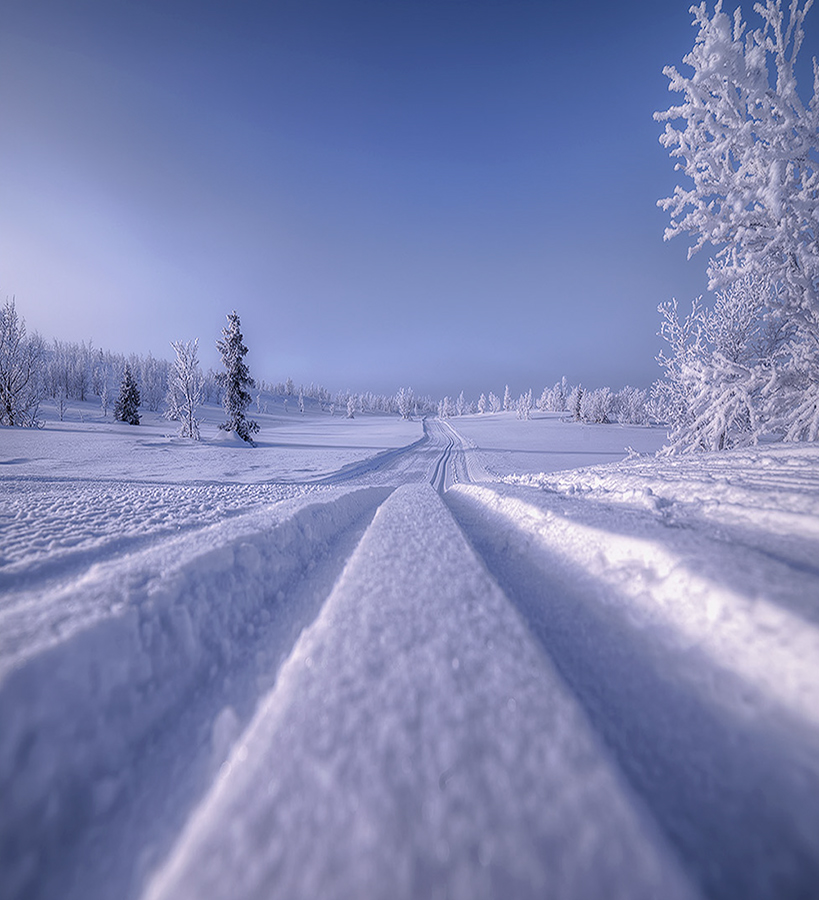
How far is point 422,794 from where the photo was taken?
66cm

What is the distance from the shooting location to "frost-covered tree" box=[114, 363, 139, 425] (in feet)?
82.7

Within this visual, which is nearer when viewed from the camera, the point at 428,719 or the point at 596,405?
the point at 428,719

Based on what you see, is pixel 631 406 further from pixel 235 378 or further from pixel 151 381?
pixel 151 381

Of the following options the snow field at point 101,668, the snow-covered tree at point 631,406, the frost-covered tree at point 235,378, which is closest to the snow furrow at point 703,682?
the snow field at point 101,668

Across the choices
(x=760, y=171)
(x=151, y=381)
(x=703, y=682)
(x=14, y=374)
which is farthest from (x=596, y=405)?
(x=151, y=381)

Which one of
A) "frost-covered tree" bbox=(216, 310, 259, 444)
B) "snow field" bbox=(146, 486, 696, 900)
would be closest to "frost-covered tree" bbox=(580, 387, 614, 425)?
"frost-covered tree" bbox=(216, 310, 259, 444)

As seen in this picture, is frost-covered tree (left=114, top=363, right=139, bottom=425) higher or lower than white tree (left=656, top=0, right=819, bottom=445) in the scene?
lower

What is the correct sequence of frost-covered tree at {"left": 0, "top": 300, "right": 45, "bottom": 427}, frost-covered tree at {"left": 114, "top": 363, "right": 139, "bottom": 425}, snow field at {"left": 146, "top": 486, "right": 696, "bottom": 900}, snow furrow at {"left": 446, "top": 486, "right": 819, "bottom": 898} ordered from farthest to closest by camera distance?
frost-covered tree at {"left": 114, "top": 363, "right": 139, "bottom": 425} → frost-covered tree at {"left": 0, "top": 300, "right": 45, "bottom": 427} → snow furrow at {"left": 446, "top": 486, "right": 819, "bottom": 898} → snow field at {"left": 146, "top": 486, "right": 696, "bottom": 900}

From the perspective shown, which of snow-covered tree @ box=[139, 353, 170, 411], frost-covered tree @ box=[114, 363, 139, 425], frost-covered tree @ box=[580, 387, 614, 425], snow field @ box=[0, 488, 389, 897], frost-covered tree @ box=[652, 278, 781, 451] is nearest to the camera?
snow field @ box=[0, 488, 389, 897]

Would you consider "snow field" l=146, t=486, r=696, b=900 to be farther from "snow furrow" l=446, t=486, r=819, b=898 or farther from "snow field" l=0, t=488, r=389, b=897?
"snow field" l=0, t=488, r=389, b=897

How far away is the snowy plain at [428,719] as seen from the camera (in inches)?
23.3

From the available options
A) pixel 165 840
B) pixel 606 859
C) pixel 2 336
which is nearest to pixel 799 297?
pixel 606 859

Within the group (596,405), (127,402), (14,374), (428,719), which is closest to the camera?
(428,719)

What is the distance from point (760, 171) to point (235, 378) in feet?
61.9
